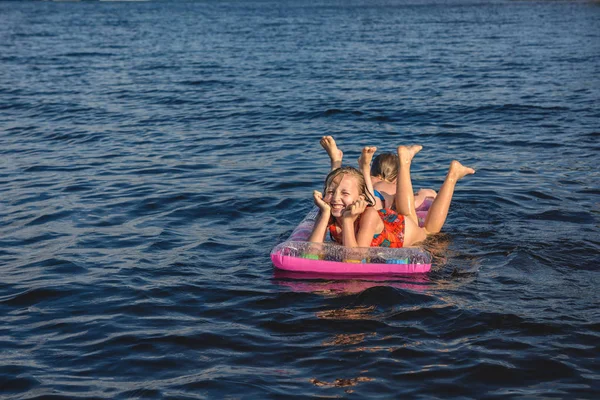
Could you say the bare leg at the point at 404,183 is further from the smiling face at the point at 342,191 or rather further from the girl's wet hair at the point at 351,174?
the smiling face at the point at 342,191

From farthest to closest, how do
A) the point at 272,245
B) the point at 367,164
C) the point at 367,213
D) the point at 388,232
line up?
the point at 272,245 → the point at 367,164 → the point at 388,232 → the point at 367,213

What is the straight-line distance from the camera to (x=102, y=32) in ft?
144

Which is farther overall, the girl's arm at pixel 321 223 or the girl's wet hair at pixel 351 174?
the girl's wet hair at pixel 351 174

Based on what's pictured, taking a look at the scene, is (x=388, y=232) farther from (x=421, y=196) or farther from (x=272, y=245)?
(x=421, y=196)

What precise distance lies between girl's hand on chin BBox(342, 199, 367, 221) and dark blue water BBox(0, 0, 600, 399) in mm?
607

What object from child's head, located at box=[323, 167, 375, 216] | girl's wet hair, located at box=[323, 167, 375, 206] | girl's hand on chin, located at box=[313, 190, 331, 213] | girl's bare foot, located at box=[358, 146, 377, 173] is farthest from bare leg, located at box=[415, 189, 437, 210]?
girl's hand on chin, located at box=[313, 190, 331, 213]

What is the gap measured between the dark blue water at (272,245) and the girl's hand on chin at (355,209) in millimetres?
607

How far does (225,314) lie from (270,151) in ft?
23.0

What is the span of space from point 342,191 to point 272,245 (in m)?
1.48

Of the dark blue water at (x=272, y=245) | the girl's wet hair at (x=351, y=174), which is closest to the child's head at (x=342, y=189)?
the girl's wet hair at (x=351, y=174)

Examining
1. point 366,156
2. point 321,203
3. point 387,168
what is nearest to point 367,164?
point 366,156

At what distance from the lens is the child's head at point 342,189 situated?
22.3ft

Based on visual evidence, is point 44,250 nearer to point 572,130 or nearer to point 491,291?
point 491,291

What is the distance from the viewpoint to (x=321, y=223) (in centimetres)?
689
